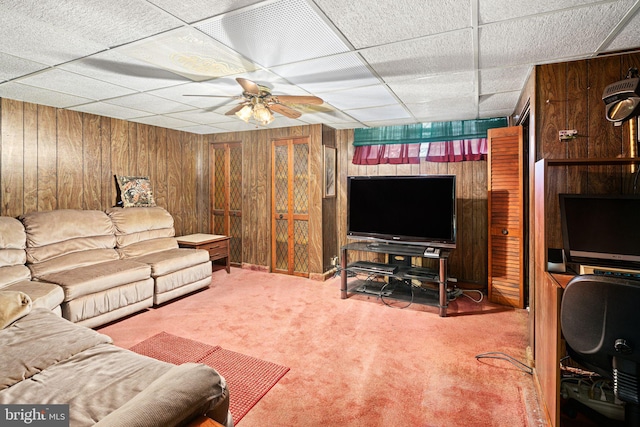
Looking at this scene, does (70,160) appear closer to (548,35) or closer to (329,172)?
(329,172)

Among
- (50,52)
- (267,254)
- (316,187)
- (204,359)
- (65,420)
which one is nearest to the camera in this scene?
(65,420)

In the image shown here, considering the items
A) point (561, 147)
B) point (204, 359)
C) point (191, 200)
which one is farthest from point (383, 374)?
point (191, 200)

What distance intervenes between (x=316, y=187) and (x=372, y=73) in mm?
2387

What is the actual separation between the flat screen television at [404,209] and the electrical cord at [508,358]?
1361 millimetres

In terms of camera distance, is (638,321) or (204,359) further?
(204,359)

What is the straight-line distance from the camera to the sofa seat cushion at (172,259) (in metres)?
3.84

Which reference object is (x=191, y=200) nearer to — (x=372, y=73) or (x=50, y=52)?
(x=50, y=52)

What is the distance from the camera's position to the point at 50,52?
2.35 metres

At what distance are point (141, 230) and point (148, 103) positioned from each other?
1769 millimetres

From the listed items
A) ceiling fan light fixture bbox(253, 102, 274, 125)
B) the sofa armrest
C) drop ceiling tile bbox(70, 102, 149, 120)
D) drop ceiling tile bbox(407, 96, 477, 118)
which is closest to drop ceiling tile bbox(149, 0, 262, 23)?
ceiling fan light fixture bbox(253, 102, 274, 125)

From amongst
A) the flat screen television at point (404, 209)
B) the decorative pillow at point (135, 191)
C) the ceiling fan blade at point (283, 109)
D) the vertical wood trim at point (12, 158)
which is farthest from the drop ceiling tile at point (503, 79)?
the vertical wood trim at point (12, 158)

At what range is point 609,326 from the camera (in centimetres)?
145

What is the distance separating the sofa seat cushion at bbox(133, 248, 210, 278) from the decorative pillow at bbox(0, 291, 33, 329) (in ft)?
5.02

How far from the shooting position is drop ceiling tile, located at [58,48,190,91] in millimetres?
2471
